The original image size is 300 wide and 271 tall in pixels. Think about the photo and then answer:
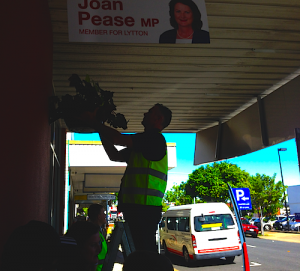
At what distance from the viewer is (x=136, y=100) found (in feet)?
26.9

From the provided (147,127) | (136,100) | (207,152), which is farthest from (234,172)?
(147,127)

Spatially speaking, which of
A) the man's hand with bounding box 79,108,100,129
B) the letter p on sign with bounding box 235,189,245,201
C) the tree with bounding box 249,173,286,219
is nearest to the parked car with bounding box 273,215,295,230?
the tree with bounding box 249,173,286,219

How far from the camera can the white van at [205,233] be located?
13.5 meters

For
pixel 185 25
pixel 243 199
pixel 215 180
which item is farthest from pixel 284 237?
pixel 185 25

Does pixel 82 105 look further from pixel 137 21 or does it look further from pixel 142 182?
pixel 137 21

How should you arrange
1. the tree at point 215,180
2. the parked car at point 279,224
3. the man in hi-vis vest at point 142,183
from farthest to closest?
the tree at point 215,180, the parked car at point 279,224, the man in hi-vis vest at point 142,183

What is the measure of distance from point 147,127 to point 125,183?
57 centimetres

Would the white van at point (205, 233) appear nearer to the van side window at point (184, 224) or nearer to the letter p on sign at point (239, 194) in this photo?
the van side window at point (184, 224)

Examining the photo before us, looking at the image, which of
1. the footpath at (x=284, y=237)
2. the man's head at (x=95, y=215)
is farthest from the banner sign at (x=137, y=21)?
the footpath at (x=284, y=237)

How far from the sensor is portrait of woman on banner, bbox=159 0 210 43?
3.63 meters

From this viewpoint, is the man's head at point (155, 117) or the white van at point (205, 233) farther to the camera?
the white van at point (205, 233)

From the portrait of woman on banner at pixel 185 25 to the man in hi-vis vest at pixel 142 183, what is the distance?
1.44 m

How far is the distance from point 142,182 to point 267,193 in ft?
115

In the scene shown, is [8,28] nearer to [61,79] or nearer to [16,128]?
[16,128]
